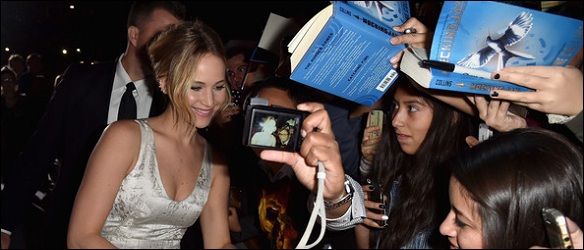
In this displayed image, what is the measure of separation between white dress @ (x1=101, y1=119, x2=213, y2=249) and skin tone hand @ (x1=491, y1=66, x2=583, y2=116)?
1.10m

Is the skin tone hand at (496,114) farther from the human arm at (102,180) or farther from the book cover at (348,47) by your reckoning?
the human arm at (102,180)

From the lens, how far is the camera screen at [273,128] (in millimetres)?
863

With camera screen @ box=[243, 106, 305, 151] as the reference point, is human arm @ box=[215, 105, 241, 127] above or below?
below

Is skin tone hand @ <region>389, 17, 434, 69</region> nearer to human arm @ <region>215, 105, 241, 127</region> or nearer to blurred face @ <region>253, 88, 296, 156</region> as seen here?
blurred face @ <region>253, 88, 296, 156</region>

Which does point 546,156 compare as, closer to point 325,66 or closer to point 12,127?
point 325,66

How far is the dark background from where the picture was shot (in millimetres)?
5352

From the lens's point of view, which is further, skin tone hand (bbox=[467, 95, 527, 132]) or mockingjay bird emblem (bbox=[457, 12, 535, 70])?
skin tone hand (bbox=[467, 95, 527, 132])

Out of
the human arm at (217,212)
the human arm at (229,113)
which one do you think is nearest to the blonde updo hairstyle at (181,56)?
the human arm at (217,212)

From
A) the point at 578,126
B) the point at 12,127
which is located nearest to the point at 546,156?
the point at 578,126

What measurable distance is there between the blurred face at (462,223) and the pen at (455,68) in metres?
0.25

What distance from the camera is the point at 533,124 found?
1.52 m

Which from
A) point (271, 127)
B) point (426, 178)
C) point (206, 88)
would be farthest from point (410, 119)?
point (271, 127)

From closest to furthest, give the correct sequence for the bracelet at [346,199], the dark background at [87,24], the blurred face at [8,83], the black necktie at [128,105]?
the bracelet at [346,199] → the black necktie at [128,105] → the blurred face at [8,83] → the dark background at [87,24]

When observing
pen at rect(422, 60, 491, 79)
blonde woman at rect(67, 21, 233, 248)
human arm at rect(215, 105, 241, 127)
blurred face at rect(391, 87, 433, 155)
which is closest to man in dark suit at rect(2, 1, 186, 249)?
human arm at rect(215, 105, 241, 127)
